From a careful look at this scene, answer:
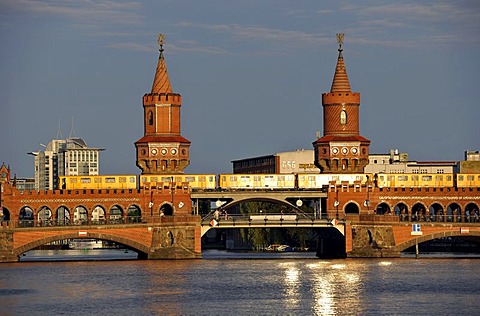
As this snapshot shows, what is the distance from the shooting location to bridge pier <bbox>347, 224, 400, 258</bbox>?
575 feet

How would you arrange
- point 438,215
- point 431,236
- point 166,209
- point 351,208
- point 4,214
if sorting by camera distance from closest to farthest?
point 431,236 → point 438,215 → point 4,214 → point 166,209 → point 351,208

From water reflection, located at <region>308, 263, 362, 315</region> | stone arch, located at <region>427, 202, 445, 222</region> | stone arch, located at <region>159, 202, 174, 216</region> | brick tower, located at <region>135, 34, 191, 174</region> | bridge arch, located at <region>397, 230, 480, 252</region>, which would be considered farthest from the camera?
brick tower, located at <region>135, 34, 191, 174</region>

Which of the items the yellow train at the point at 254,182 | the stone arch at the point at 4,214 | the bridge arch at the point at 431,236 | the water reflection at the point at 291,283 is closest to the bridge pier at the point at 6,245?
the stone arch at the point at 4,214

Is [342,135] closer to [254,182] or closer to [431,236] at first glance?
[254,182]

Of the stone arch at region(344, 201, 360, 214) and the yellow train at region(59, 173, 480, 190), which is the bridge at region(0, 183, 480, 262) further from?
the yellow train at region(59, 173, 480, 190)

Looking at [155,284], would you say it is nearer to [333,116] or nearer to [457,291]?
[457,291]

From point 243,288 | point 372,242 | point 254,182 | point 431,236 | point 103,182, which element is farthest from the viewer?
point 254,182

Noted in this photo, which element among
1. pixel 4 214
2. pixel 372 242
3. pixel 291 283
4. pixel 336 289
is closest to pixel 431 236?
pixel 372 242

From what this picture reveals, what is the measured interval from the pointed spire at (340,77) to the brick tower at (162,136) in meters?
20.9

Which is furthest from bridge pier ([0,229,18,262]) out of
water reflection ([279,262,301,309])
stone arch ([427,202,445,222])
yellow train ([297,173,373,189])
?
stone arch ([427,202,445,222])

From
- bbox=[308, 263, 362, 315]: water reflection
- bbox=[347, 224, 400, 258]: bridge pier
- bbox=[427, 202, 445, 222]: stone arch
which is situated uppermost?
bbox=[427, 202, 445, 222]: stone arch

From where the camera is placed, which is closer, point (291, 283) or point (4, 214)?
point (291, 283)

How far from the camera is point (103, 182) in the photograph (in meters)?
193

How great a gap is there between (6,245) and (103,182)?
2600 cm
